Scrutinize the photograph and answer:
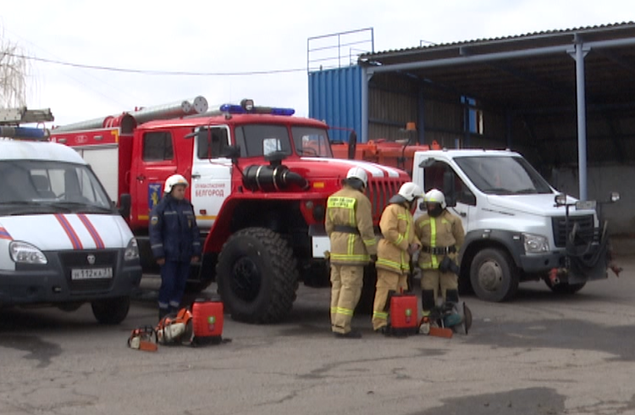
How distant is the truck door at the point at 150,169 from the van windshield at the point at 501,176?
4.38m

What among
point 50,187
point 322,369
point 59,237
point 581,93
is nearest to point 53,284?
point 59,237

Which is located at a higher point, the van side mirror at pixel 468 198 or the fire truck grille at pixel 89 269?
the van side mirror at pixel 468 198

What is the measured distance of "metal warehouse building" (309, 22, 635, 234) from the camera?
870 inches

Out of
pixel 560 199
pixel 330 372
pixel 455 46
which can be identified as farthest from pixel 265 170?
pixel 455 46

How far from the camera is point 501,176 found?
47.6ft

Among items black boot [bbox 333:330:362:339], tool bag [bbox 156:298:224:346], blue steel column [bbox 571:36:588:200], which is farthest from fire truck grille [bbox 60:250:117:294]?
blue steel column [bbox 571:36:588:200]

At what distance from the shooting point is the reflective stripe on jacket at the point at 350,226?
1045cm

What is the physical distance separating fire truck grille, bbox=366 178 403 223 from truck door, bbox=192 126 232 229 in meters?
1.82

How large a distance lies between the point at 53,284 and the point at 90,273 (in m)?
0.46

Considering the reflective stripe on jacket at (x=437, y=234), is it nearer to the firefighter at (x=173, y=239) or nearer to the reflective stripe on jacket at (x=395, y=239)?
the reflective stripe on jacket at (x=395, y=239)

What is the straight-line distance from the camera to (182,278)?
11.6m

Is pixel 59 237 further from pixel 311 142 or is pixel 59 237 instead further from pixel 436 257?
pixel 436 257

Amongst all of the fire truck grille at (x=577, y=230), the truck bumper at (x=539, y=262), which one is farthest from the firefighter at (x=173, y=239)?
the fire truck grille at (x=577, y=230)

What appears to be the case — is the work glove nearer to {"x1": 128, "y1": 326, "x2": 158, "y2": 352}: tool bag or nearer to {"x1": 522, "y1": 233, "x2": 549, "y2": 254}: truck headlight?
{"x1": 128, "y1": 326, "x2": 158, "y2": 352}: tool bag
